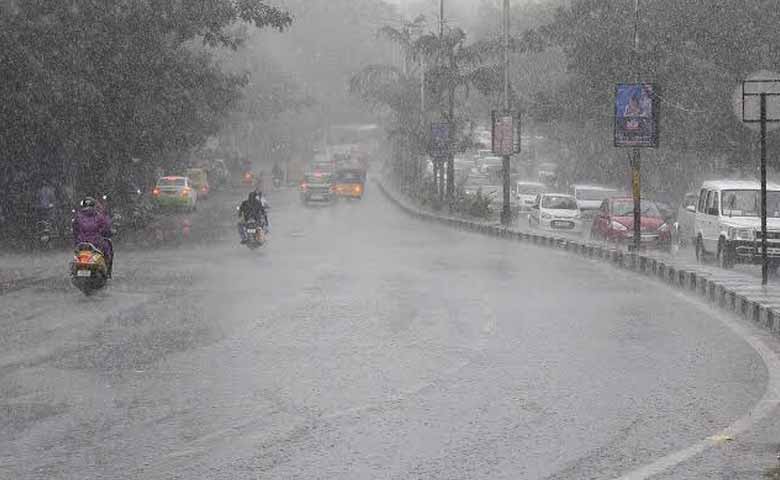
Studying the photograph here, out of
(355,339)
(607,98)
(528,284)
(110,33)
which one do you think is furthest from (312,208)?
(355,339)

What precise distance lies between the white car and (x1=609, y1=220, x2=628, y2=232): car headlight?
591 centimetres

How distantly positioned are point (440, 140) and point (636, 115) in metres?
23.9

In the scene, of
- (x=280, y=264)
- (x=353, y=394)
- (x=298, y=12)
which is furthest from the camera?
(x=298, y=12)

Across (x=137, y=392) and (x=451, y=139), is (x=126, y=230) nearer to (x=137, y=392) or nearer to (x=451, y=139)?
(x=451, y=139)

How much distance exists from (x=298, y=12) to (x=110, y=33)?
336ft

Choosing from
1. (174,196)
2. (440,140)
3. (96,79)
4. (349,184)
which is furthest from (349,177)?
(96,79)

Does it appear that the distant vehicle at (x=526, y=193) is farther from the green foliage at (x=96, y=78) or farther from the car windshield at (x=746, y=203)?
the car windshield at (x=746, y=203)

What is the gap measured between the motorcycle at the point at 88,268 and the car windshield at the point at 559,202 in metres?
23.5

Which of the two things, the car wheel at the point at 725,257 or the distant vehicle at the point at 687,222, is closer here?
the car wheel at the point at 725,257

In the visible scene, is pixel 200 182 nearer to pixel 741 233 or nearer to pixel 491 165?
pixel 491 165

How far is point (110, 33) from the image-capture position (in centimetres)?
3791

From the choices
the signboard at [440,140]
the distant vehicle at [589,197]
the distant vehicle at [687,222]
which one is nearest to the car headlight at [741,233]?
the distant vehicle at [687,222]

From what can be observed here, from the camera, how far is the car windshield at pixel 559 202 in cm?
4194

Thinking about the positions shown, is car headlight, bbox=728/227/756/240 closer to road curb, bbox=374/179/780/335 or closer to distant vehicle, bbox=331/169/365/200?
road curb, bbox=374/179/780/335
